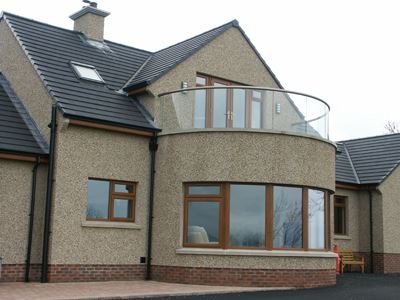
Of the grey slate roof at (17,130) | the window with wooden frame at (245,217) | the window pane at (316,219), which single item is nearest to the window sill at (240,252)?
A: the window with wooden frame at (245,217)

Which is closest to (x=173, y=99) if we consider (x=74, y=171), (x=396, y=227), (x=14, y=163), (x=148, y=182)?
(x=148, y=182)

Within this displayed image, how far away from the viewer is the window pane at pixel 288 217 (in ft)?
51.0

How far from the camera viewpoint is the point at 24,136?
609 inches

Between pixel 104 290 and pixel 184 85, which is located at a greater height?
pixel 184 85

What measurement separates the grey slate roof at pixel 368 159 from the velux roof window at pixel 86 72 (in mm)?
10512

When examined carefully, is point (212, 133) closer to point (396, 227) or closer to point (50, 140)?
point (50, 140)

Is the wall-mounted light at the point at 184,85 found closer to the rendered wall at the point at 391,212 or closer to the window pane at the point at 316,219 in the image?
the window pane at the point at 316,219

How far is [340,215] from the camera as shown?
2423cm

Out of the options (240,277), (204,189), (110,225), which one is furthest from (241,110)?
(110,225)

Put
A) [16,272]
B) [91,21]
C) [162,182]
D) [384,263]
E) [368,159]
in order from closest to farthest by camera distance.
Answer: [16,272] → [162,182] → [91,21] → [384,263] → [368,159]

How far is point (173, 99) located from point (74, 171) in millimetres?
3388

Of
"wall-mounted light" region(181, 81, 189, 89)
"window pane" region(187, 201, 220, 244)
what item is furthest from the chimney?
"window pane" region(187, 201, 220, 244)

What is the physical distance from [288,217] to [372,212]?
9.21 metres

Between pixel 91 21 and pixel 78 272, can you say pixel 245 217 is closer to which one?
pixel 78 272
